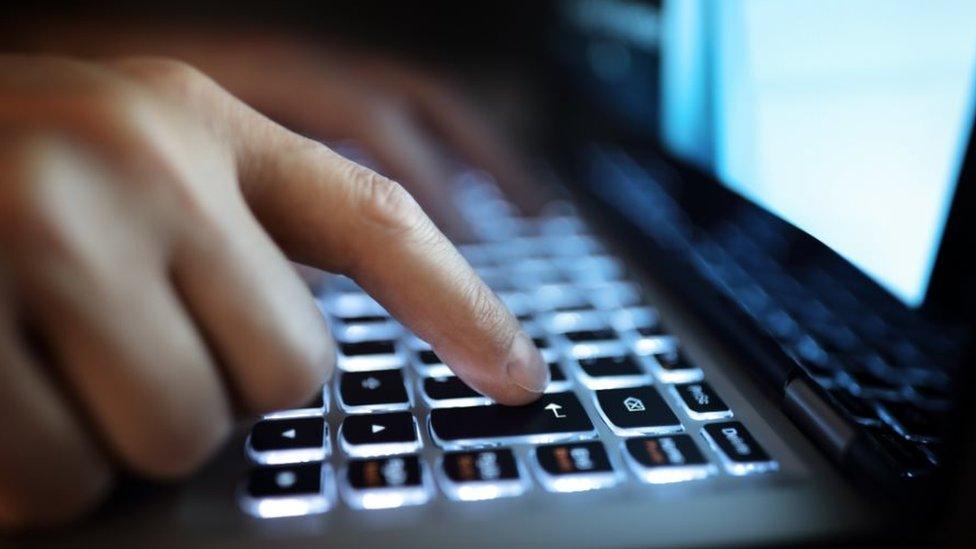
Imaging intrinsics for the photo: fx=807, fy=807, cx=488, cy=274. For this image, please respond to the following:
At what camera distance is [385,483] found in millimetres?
288

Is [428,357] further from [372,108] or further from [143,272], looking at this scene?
[372,108]

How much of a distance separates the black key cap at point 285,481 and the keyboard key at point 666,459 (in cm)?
12

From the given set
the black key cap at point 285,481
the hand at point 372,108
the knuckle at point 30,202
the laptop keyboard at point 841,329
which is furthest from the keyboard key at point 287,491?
the hand at point 372,108

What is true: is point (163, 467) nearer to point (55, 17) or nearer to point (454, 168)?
point (454, 168)

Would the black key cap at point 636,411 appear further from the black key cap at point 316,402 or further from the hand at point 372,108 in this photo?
the hand at point 372,108

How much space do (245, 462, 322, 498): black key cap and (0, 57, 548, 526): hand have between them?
0.9 inches

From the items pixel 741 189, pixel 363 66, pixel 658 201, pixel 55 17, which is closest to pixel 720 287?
pixel 741 189

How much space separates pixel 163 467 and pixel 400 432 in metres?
0.09

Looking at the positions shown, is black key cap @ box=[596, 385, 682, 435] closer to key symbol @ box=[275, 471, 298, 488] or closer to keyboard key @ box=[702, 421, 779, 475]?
keyboard key @ box=[702, 421, 779, 475]

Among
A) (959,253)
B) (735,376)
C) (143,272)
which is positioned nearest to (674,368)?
(735,376)

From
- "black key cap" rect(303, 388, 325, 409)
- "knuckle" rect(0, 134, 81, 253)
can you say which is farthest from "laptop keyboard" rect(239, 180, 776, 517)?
"knuckle" rect(0, 134, 81, 253)

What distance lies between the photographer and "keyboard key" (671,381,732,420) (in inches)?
13.5

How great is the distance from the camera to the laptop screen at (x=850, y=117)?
314 millimetres

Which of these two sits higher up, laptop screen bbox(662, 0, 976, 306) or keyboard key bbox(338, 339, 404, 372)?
laptop screen bbox(662, 0, 976, 306)
